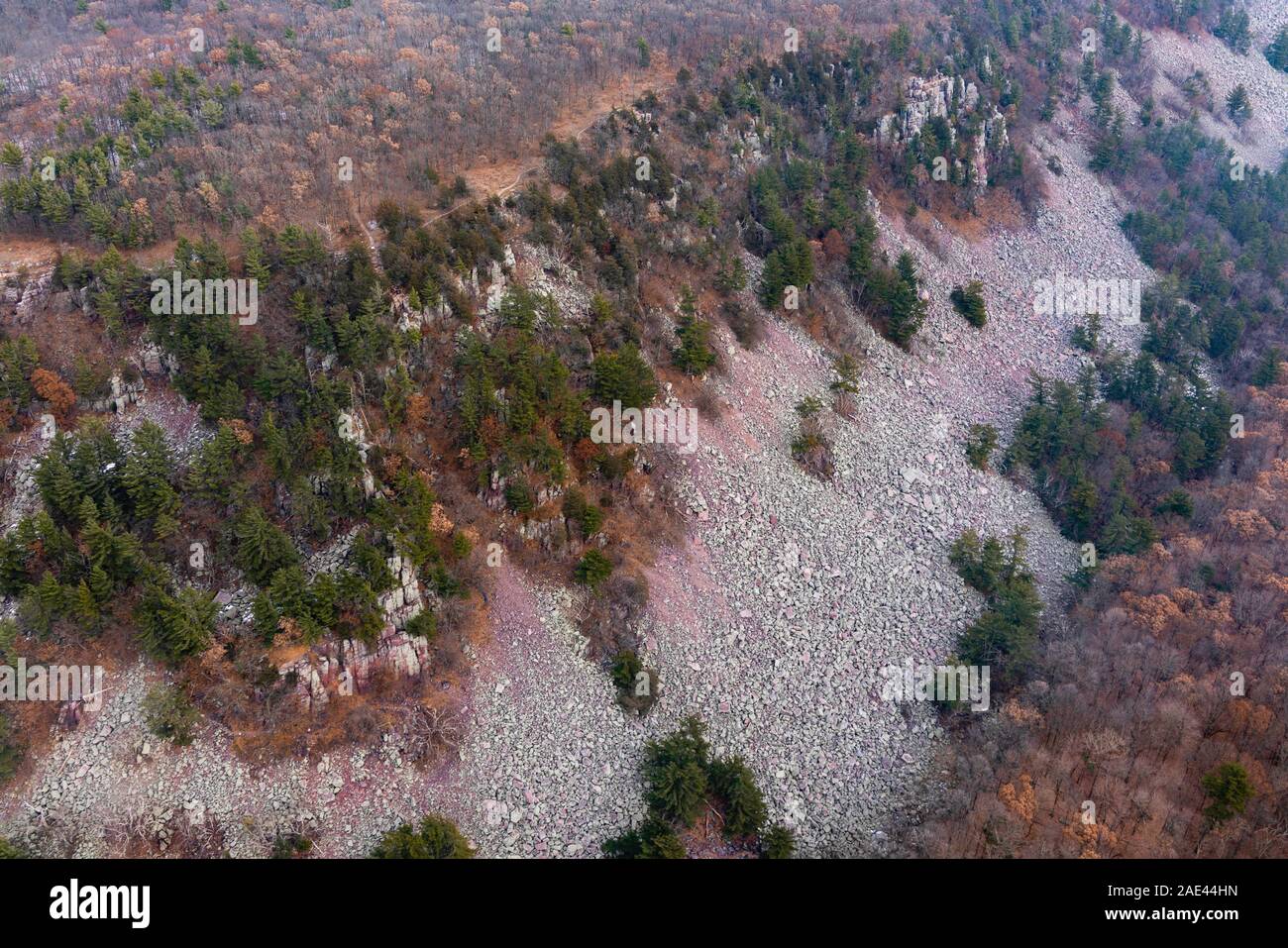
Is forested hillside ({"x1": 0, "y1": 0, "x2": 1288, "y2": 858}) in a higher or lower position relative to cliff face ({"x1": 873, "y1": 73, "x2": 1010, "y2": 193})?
lower

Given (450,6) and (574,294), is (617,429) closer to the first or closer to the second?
(574,294)

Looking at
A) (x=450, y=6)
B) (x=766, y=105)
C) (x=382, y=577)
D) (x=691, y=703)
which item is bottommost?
(x=691, y=703)

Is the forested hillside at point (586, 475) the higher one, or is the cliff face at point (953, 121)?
the cliff face at point (953, 121)

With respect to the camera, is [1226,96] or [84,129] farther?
[1226,96]

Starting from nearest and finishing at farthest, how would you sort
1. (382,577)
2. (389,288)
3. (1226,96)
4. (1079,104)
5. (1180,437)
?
1. (382,577)
2. (389,288)
3. (1180,437)
4. (1079,104)
5. (1226,96)

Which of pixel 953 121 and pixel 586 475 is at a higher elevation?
pixel 953 121

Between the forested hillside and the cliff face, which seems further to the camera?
the cliff face

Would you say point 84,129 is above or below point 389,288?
above

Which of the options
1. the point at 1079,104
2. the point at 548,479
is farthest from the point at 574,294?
the point at 1079,104

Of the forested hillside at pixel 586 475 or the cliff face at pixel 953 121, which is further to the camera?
the cliff face at pixel 953 121

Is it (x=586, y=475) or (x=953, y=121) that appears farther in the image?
(x=953, y=121)

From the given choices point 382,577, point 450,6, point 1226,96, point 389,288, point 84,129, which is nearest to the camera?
point 382,577
